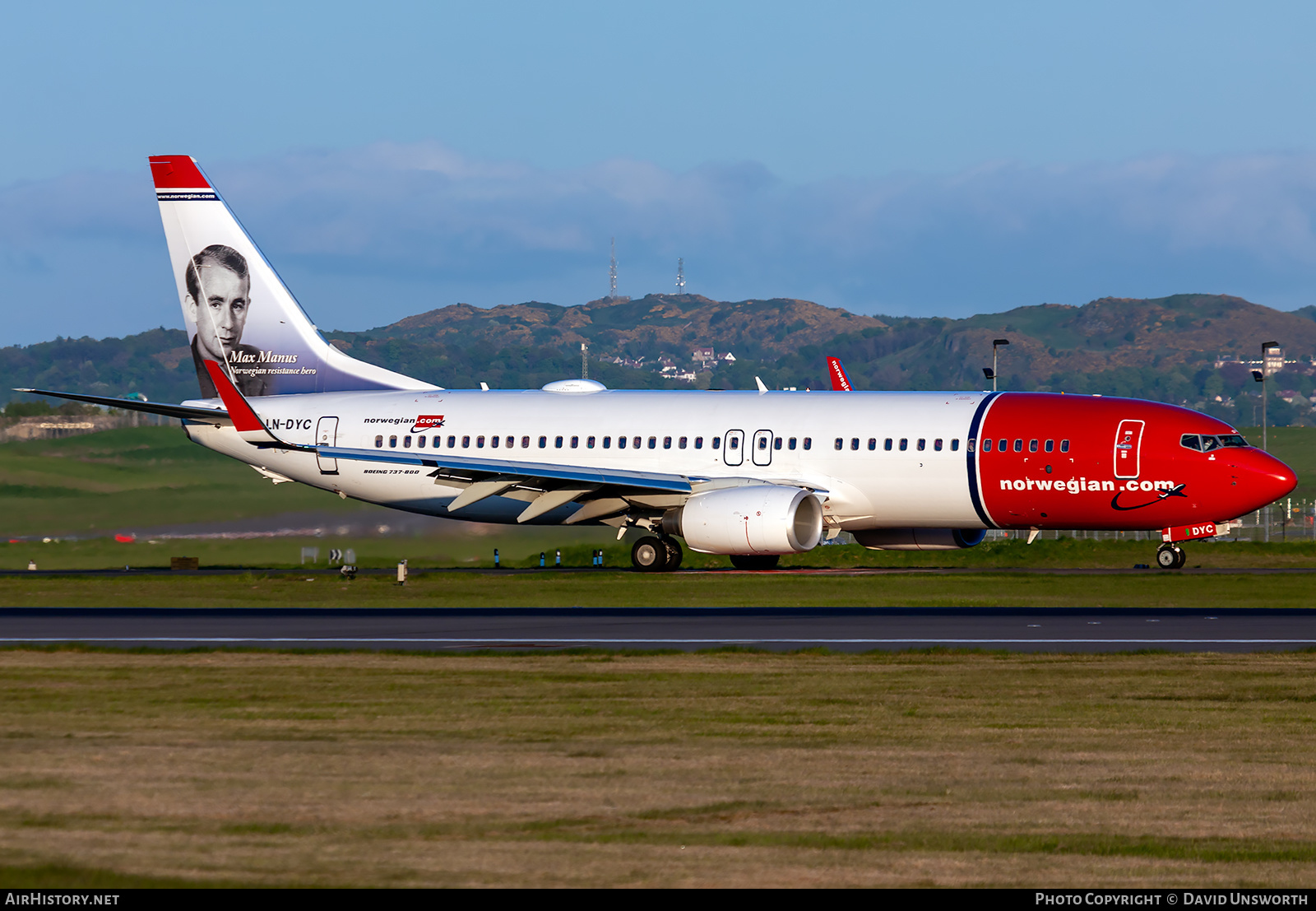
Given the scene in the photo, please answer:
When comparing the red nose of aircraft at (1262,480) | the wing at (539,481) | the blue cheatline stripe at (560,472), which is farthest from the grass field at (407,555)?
the red nose of aircraft at (1262,480)

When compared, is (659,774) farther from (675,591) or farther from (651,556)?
(651,556)

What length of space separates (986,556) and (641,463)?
46.3ft

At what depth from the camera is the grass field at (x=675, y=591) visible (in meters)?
32.0

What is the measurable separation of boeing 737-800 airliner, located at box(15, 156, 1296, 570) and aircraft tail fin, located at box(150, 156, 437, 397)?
52 mm

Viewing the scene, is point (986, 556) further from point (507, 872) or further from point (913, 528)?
point (507, 872)

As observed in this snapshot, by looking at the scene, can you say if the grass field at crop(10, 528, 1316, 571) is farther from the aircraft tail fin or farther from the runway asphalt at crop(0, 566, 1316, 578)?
the aircraft tail fin

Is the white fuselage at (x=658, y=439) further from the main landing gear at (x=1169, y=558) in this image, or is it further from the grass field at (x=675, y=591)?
the main landing gear at (x=1169, y=558)

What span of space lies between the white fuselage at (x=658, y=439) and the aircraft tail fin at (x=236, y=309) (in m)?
1.02

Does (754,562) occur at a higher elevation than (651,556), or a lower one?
lower

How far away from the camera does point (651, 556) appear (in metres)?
40.5

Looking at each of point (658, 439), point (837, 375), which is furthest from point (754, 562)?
point (837, 375)

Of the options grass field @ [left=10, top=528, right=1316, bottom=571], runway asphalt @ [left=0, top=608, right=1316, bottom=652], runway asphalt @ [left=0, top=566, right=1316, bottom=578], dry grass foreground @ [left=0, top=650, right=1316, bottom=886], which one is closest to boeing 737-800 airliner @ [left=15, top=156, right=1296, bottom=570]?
grass field @ [left=10, top=528, right=1316, bottom=571]

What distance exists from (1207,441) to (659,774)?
2784 cm

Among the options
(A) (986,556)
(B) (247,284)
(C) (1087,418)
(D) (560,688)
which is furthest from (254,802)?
(A) (986,556)
